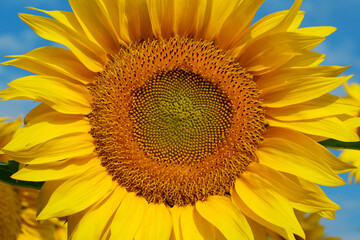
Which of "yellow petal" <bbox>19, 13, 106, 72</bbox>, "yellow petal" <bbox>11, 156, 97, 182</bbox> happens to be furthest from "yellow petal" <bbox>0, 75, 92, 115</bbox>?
"yellow petal" <bbox>11, 156, 97, 182</bbox>

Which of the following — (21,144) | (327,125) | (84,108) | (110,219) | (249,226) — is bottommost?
(110,219)

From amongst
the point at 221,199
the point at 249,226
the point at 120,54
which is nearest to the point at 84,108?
the point at 120,54

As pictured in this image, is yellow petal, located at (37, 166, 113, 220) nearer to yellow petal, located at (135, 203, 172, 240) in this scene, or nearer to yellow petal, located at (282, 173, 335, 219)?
yellow petal, located at (135, 203, 172, 240)

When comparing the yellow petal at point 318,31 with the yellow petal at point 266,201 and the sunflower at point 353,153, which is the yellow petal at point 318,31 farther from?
the sunflower at point 353,153

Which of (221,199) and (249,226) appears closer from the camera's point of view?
(249,226)

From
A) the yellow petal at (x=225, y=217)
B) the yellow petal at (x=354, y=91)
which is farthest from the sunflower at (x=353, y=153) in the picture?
the yellow petal at (x=225, y=217)

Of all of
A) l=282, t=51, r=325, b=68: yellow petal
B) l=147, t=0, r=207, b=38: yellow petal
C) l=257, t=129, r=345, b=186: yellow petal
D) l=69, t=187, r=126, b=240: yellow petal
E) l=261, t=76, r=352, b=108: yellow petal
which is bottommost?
l=69, t=187, r=126, b=240: yellow petal

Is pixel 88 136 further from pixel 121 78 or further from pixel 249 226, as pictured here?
pixel 249 226
